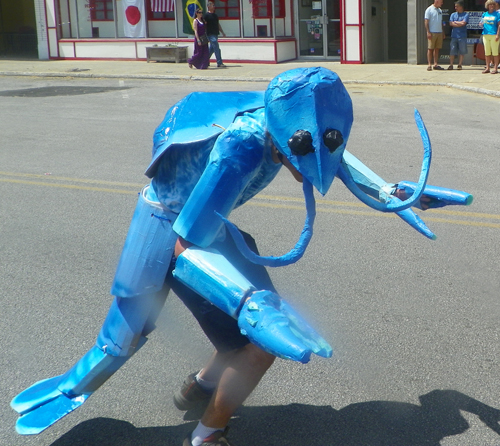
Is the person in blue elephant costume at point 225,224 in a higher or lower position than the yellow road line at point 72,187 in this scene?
higher

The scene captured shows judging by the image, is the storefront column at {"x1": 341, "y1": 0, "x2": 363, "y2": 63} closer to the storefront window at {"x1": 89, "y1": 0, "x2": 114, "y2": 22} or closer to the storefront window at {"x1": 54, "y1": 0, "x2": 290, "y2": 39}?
the storefront window at {"x1": 54, "y1": 0, "x2": 290, "y2": 39}

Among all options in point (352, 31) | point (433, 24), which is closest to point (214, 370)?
point (433, 24)

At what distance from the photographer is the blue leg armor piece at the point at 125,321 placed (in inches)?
103

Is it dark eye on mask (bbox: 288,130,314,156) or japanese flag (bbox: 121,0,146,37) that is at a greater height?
japanese flag (bbox: 121,0,146,37)

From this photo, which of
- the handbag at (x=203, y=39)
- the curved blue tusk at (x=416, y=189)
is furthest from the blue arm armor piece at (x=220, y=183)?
the handbag at (x=203, y=39)

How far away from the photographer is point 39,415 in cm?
279

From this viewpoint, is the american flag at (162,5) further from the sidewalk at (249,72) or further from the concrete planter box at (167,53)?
the sidewalk at (249,72)

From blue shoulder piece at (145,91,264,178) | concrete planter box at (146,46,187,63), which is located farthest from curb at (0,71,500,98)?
blue shoulder piece at (145,91,264,178)

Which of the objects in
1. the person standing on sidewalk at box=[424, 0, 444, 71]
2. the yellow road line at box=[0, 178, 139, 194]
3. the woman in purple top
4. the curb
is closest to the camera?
the yellow road line at box=[0, 178, 139, 194]

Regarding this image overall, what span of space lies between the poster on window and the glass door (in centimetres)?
307

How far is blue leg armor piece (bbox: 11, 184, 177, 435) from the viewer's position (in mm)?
2621

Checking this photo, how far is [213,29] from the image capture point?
19203 mm

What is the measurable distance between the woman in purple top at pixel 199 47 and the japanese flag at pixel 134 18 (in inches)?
137

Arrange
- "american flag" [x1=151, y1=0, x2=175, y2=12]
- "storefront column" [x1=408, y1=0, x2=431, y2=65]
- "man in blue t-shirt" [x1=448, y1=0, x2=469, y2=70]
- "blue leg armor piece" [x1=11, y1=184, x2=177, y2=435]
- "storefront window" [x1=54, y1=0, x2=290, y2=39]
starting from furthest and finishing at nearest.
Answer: "american flag" [x1=151, y1=0, x2=175, y2=12]
"storefront window" [x1=54, y1=0, x2=290, y2=39]
"storefront column" [x1=408, y1=0, x2=431, y2=65]
"man in blue t-shirt" [x1=448, y1=0, x2=469, y2=70]
"blue leg armor piece" [x1=11, y1=184, x2=177, y2=435]
